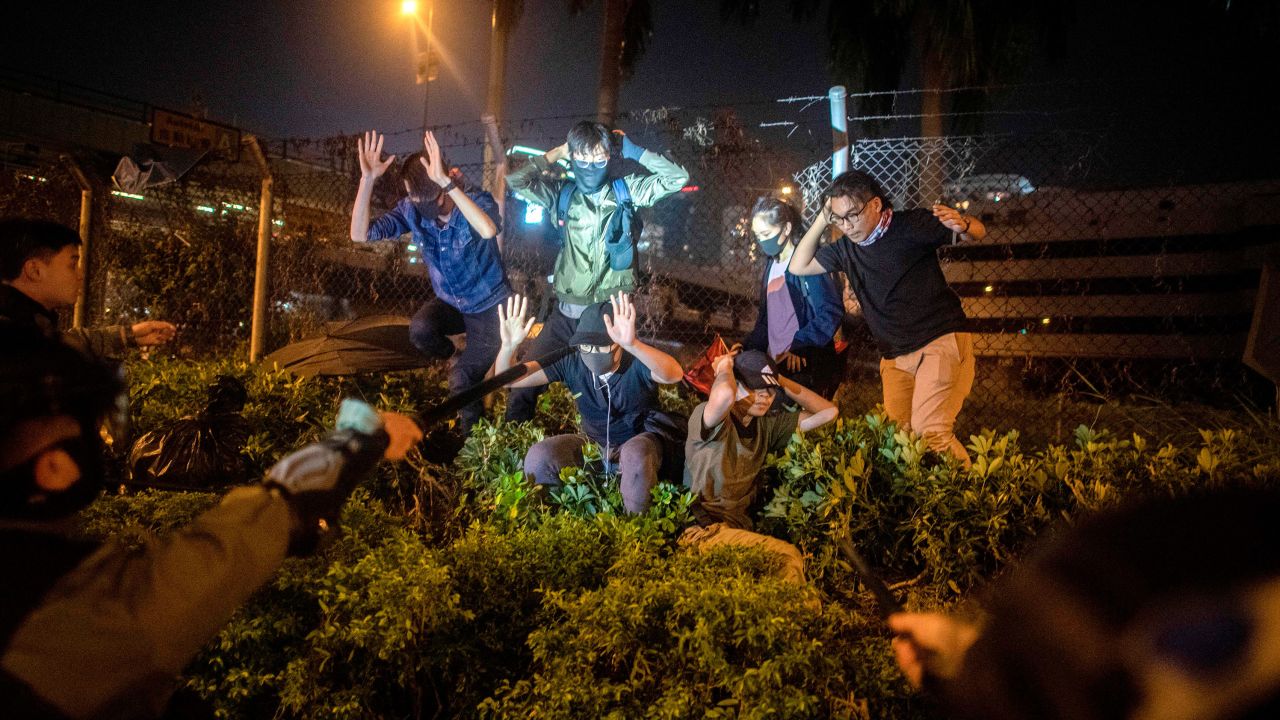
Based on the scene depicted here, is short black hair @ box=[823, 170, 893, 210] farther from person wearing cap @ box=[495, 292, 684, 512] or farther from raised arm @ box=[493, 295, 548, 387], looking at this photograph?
raised arm @ box=[493, 295, 548, 387]

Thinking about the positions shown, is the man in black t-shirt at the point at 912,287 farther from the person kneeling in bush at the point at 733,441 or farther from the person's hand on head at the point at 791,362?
the person kneeling in bush at the point at 733,441

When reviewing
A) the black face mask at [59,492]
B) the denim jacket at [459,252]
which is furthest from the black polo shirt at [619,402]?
the black face mask at [59,492]

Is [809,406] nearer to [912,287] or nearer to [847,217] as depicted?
[912,287]

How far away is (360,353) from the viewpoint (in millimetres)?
5266

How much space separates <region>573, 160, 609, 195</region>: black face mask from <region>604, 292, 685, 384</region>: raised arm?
0.94m

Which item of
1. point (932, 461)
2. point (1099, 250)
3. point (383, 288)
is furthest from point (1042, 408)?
point (383, 288)

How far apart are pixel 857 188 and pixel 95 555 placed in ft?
12.6

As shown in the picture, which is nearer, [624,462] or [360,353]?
[624,462]

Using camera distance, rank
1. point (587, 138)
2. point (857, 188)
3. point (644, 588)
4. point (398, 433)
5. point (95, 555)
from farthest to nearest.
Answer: point (587, 138) < point (857, 188) < point (644, 588) < point (398, 433) < point (95, 555)

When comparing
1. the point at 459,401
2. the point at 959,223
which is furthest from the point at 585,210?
the point at 459,401

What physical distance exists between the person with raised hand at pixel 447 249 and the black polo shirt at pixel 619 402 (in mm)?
1076

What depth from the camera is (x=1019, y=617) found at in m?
0.97

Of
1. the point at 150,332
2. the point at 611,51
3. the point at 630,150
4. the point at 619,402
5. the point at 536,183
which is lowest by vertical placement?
the point at 619,402

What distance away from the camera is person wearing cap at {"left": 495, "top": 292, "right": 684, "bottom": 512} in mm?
4082
